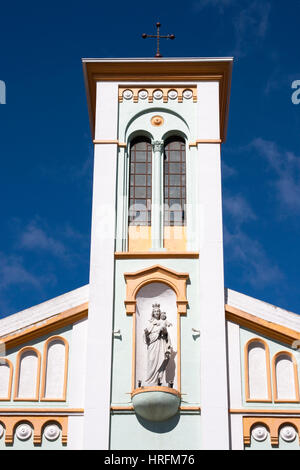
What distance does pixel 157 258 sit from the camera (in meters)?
22.6

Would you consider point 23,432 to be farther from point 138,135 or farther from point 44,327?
point 138,135

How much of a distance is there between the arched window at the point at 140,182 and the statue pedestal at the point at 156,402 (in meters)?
4.75

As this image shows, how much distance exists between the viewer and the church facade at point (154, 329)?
20.5 metres

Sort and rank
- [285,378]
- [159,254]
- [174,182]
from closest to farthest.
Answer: [285,378] → [159,254] → [174,182]

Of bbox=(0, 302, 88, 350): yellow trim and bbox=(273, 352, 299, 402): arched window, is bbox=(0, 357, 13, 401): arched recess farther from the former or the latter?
bbox=(273, 352, 299, 402): arched window

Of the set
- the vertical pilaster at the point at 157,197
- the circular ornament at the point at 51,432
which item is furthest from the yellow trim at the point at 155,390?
the vertical pilaster at the point at 157,197

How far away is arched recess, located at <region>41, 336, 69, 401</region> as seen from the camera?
68.7 feet

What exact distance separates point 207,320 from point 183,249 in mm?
2112

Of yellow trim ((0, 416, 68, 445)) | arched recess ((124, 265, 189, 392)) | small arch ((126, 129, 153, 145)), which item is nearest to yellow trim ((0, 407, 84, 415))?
yellow trim ((0, 416, 68, 445))

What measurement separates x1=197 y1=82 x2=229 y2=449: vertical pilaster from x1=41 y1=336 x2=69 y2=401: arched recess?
3.09 m

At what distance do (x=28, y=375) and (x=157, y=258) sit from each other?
13.6 ft

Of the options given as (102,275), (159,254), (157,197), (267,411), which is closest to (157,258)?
(159,254)

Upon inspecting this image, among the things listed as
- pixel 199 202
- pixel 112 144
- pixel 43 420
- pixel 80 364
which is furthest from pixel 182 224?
pixel 43 420

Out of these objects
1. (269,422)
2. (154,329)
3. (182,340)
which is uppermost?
(154,329)
